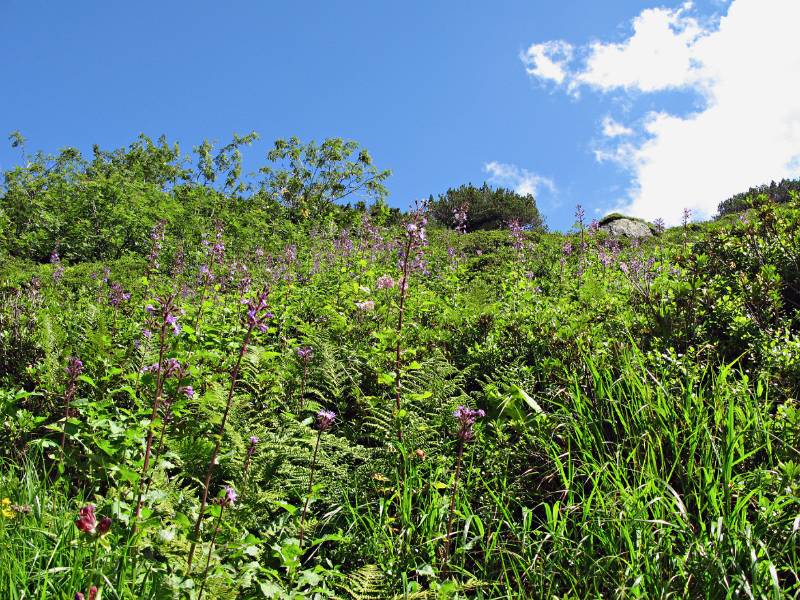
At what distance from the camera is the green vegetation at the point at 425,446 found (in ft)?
7.14

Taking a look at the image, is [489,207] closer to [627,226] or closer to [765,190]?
[627,226]

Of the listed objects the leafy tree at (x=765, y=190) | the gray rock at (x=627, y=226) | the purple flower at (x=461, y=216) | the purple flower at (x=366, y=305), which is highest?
the leafy tree at (x=765, y=190)

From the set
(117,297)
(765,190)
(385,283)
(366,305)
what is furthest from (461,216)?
(765,190)

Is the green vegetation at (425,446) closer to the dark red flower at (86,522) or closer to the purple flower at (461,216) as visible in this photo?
the dark red flower at (86,522)

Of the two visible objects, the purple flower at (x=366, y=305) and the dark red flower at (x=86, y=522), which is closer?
the dark red flower at (x=86, y=522)

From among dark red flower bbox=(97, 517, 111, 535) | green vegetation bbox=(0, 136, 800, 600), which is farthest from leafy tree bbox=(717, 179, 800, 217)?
dark red flower bbox=(97, 517, 111, 535)

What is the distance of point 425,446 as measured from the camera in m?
3.23

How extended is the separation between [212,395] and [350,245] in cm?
752

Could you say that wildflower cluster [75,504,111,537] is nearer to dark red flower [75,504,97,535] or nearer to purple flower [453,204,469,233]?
dark red flower [75,504,97,535]

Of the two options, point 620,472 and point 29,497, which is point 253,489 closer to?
point 29,497

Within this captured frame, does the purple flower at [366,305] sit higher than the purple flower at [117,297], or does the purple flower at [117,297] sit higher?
the purple flower at [117,297]

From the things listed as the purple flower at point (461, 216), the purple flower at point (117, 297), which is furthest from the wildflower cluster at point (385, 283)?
the purple flower at point (117, 297)

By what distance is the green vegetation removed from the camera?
2178mm

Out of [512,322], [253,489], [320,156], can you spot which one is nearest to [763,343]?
[512,322]
